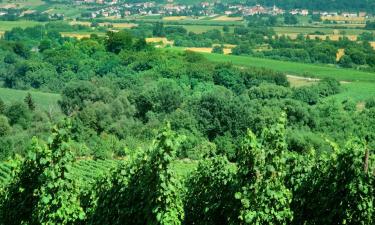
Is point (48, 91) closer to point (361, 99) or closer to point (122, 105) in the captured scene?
point (122, 105)

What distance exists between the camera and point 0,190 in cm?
1365

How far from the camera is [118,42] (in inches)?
3211

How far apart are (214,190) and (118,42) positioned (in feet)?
232

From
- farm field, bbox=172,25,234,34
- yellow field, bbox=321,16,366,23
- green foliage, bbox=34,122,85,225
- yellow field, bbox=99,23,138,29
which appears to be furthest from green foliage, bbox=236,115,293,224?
yellow field, bbox=321,16,366,23

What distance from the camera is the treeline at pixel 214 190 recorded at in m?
10.4

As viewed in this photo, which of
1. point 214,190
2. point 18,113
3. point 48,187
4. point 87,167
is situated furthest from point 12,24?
point 48,187

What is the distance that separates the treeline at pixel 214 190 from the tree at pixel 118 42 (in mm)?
70069

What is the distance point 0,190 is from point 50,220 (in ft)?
10.5

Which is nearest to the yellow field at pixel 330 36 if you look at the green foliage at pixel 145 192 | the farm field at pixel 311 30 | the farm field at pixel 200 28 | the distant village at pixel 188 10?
the farm field at pixel 311 30

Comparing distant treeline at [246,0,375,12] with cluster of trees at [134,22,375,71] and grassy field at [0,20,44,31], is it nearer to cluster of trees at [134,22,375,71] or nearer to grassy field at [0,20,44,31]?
cluster of trees at [134,22,375,71]

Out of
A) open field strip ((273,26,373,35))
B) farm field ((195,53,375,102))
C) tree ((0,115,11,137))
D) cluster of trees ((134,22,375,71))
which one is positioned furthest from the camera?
open field strip ((273,26,373,35))

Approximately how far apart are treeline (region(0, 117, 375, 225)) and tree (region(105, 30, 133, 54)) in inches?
2759

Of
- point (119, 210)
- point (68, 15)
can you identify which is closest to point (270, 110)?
point (119, 210)

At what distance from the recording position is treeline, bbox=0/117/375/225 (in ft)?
34.2
